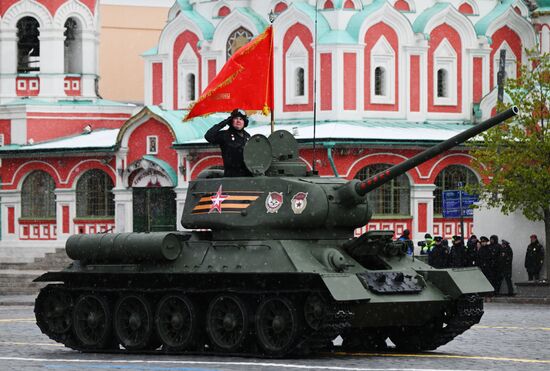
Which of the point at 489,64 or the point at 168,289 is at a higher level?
the point at 489,64

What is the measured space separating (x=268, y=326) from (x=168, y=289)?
153cm

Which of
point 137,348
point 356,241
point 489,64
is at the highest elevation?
point 489,64

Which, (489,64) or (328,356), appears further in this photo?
(489,64)

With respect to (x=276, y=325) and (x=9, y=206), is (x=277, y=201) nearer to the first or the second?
(x=276, y=325)

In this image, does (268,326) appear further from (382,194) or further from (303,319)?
(382,194)

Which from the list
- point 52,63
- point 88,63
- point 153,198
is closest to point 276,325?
point 153,198

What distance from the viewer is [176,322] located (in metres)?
20.6

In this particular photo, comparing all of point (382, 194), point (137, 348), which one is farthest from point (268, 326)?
point (382, 194)

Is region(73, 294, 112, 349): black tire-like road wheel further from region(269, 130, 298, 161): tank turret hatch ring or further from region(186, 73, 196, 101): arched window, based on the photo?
region(186, 73, 196, 101): arched window

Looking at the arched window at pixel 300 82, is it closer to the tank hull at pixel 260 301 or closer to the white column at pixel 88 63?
the white column at pixel 88 63

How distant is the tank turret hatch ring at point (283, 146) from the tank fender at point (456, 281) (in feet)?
7.45

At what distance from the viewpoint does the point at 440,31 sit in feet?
169

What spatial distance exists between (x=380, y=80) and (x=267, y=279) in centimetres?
3155

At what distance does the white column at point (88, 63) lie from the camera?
181 ft
